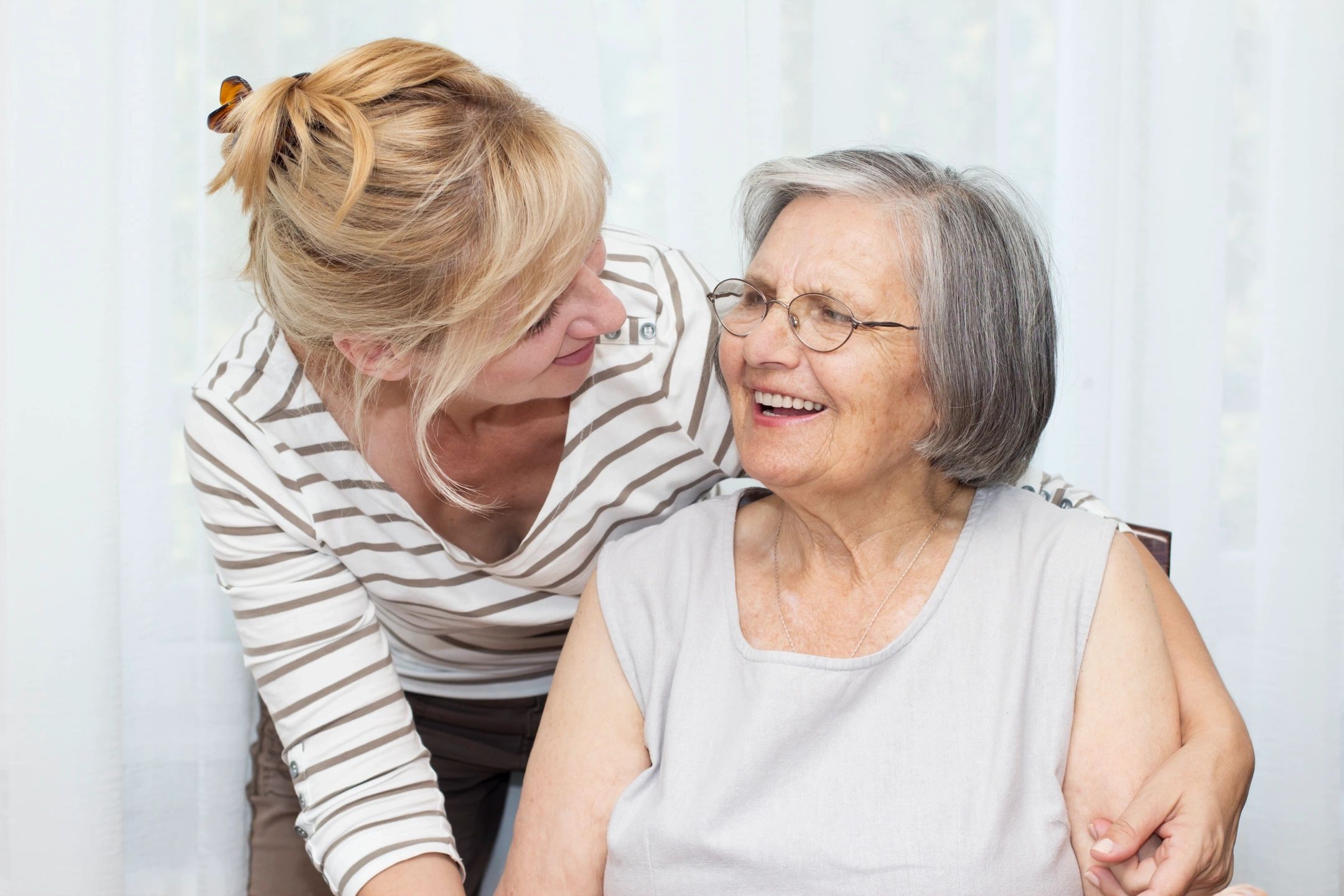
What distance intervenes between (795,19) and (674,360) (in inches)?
34.1

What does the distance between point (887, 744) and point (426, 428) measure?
2.43 ft

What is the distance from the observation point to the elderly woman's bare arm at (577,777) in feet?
4.39

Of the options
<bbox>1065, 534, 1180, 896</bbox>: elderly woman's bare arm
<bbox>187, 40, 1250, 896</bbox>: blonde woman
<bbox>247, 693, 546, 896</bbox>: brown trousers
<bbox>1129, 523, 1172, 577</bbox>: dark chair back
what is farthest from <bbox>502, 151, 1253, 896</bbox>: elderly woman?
<bbox>247, 693, 546, 896</bbox>: brown trousers

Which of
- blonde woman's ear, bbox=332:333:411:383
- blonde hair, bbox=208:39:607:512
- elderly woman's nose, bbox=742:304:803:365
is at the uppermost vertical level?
blonde hair, bbox=208:39:607:512

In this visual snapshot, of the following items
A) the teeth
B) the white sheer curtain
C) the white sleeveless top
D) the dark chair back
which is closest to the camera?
the white sleeveless top

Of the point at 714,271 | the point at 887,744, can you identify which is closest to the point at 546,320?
the point at 887,744

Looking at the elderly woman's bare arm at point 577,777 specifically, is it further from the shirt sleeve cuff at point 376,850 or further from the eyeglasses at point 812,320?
the eyeglasses at point 812,320

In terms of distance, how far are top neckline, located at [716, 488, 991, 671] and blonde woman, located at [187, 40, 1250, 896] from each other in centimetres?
18

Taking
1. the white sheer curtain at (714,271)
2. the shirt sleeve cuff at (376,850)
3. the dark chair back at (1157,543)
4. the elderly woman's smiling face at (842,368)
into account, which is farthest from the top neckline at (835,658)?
the white sheer curtain at (714,271)

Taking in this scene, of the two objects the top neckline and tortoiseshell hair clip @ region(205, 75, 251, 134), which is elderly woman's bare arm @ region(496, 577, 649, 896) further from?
tortoiseshell hair clip @ region(205, 75, 251, 134)

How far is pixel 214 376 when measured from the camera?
59.7 inches

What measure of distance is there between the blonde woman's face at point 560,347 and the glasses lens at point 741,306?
0.14m

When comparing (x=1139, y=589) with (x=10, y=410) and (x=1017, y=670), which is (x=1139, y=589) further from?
(x=10, y=410)

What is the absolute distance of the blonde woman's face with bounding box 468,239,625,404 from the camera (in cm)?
135
